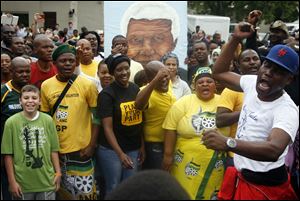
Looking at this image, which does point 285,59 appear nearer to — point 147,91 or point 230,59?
point 230,59

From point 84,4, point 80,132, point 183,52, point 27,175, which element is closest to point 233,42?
point 80,132

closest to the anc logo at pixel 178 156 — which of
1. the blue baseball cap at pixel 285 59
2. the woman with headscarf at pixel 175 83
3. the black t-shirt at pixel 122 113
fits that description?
the black t-shirt at pixel 122 113

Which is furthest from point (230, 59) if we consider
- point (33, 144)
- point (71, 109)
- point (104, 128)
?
point (33, 144)

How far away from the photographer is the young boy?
407cm

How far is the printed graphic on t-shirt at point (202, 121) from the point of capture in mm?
4309

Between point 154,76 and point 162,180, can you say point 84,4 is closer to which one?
point 154,76

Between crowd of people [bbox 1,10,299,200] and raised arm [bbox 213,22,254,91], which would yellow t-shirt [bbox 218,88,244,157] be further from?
raised arm [bbox 213,22,254,91]

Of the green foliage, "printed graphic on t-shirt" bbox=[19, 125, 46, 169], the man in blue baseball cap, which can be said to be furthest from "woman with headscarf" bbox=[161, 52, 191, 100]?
the green foliage

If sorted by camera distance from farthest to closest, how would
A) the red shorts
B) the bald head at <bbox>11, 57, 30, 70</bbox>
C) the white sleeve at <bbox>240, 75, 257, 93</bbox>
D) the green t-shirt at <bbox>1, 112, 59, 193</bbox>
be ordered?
1. the bald head at <bbox>11, 57, 30, 70</bbox>
2. the green t-shirt at <bbox>1, 112, 59, 193</bbox>
3. the white sleeve at <bbox>240, 75, 257, 93</bbox>
4. the red shorts

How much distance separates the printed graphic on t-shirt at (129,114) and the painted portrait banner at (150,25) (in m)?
3.45

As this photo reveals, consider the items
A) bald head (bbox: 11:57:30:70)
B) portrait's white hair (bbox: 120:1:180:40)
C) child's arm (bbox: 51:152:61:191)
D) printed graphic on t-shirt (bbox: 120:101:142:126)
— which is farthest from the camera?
portrait's white hair (bbox: 120:1:180:40)

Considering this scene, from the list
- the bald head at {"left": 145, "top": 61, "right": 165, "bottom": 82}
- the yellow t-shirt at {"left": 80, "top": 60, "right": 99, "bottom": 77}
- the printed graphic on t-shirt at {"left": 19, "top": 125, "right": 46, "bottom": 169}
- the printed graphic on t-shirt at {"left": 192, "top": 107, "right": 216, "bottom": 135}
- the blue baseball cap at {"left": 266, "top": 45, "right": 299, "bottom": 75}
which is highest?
the blue baseball cap at {"left": 266, "top": 45, "right": 299, "bottom": 75}

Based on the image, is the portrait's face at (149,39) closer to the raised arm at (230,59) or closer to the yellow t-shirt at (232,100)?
the yellow t-shirt at (232,100)

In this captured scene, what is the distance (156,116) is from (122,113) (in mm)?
354
